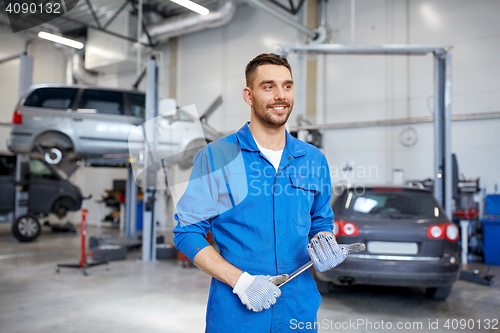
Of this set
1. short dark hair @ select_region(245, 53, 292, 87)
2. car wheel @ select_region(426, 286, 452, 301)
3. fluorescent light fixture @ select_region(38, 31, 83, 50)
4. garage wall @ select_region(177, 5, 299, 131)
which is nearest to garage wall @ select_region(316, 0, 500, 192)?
garage wall @ select_region(177, 5, 299, 131)

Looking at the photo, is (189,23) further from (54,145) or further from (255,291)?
(255,291)

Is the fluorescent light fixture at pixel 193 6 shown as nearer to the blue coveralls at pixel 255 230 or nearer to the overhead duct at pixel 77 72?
the blue coveralls at pixel 255 230

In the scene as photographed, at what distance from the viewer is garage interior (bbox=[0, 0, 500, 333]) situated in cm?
343

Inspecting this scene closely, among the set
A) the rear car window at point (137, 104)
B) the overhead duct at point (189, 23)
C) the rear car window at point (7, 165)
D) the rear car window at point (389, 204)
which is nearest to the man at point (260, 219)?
the rear car window at point (389, 204)

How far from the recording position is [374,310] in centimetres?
335

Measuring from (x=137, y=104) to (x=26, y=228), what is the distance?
3447mm

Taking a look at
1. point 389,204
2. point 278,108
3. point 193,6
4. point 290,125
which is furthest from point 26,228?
point 278,108

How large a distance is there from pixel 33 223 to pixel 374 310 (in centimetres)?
682

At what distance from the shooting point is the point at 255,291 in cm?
106

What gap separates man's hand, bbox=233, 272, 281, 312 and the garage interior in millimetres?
1833

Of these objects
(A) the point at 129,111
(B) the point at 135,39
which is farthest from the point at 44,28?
(B) the point at 135,39

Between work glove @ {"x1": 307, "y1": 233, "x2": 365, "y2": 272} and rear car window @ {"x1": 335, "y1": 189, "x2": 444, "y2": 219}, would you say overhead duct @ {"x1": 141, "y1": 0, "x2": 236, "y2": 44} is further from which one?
work glove @ {"x1": 307, "y1": 233, "x2": 365, "y2": 272}

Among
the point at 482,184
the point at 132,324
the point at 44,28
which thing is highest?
the point at 44,28

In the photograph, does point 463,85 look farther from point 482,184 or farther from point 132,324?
point 132,324
